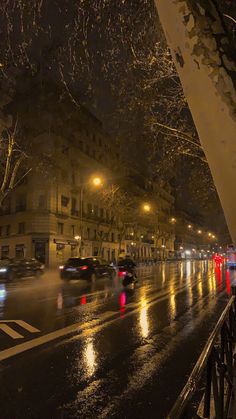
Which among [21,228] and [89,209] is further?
[89,209]

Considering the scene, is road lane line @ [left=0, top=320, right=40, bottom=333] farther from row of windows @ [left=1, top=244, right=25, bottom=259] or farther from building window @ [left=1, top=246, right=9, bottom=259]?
building window @ [left=1, top=246, right=9, bottom=259]

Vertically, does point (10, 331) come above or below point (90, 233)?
below

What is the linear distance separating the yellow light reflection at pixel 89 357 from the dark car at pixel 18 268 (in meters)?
20.3

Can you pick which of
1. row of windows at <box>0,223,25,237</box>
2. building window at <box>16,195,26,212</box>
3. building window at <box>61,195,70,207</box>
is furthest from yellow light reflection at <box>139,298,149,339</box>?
building window at <box>61,195,70,207</box>

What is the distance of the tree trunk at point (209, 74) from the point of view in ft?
8.23

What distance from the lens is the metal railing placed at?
241 centimetres

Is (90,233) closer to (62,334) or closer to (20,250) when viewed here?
(20,250)

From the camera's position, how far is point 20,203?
50.5 m

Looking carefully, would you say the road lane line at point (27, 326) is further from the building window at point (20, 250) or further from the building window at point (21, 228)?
the building window at point (21, 228)

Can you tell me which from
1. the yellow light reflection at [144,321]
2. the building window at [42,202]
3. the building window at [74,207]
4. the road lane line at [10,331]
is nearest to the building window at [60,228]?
the building window at [42,202]

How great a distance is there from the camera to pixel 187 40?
2.60 m

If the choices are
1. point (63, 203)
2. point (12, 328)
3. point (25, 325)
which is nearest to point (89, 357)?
point (12, 328)

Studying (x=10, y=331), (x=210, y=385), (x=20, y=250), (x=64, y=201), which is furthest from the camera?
(x=64, y=201)

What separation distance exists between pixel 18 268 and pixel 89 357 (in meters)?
22.4
